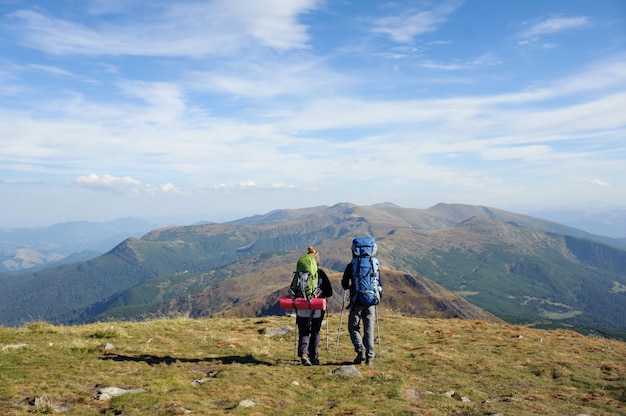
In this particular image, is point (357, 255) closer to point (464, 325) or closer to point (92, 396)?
point (92, 396)

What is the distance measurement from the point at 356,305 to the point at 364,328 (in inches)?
39.5

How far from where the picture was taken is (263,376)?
1402cm

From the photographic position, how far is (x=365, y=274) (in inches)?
654

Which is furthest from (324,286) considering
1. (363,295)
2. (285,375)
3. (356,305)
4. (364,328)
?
(285,375)

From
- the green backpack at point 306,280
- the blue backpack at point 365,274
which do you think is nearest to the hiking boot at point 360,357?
the blue backpack at point 365,274

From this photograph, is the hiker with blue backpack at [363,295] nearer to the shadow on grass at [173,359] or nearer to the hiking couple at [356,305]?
the hiking couple at [356,305]

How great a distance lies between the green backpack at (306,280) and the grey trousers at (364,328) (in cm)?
192

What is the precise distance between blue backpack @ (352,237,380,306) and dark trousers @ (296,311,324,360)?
6.50 feet

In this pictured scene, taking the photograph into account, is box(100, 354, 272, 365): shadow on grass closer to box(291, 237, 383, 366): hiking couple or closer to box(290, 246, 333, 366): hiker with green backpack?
box(290, 246, 333, 366): hiker with green backpack

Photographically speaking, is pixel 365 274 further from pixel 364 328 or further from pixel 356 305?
pixel 364 328

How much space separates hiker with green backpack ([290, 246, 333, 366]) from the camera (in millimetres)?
16328

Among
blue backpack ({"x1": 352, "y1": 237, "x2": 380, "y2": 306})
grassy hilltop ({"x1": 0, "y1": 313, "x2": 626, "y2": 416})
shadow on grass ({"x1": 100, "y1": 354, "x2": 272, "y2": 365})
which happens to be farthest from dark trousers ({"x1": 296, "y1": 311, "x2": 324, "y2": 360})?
blue backpack ({"x1": 352, "y1": 237, "x2": 380, "y2": 306})

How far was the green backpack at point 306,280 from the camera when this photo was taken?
16531mm

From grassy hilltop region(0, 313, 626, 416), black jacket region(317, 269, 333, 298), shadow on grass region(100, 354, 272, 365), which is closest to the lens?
grassy hilltop region(0, 313, 626, 416)
